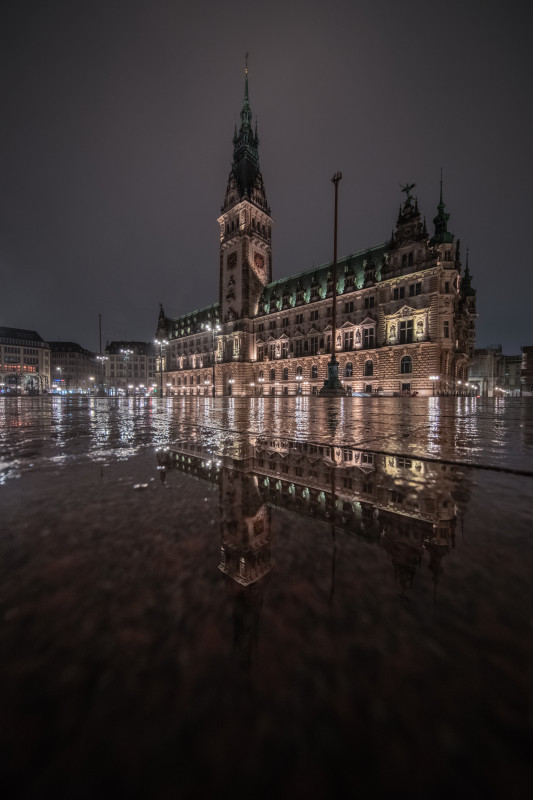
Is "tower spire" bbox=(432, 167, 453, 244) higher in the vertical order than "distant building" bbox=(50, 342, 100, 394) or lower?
higher

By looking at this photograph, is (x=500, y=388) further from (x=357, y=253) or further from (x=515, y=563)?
(x=515, y=563)

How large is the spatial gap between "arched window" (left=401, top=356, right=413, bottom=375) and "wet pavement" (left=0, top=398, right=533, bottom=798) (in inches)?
1185

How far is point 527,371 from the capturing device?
182 feet

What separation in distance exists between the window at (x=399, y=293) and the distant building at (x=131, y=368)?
6410 centimetres

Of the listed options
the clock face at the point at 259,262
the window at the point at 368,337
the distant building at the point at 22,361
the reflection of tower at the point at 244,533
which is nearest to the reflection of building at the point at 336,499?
the reflection of tower at the point at 244,533

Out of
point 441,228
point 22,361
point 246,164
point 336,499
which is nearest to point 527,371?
point 441,228

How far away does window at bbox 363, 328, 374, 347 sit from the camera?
105ft

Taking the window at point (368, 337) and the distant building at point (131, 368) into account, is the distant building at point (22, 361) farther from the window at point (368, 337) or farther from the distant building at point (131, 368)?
the window at point (368, 337)

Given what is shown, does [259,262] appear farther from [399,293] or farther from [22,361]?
[22,361]

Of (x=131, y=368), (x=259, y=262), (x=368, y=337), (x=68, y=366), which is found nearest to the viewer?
(x=368, y=337)

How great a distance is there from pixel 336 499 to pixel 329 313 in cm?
3656

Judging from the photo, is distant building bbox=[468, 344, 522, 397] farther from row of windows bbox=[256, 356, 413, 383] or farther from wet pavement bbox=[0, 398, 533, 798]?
wet pavement bbox=[0, 398, 533, 798]

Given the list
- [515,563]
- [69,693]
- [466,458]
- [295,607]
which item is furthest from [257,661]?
[466,458]

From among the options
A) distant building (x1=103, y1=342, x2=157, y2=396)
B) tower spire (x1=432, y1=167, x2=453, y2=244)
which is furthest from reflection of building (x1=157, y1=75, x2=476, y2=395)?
distant building (x1=103, y1=342, x2=157, y2=396)
